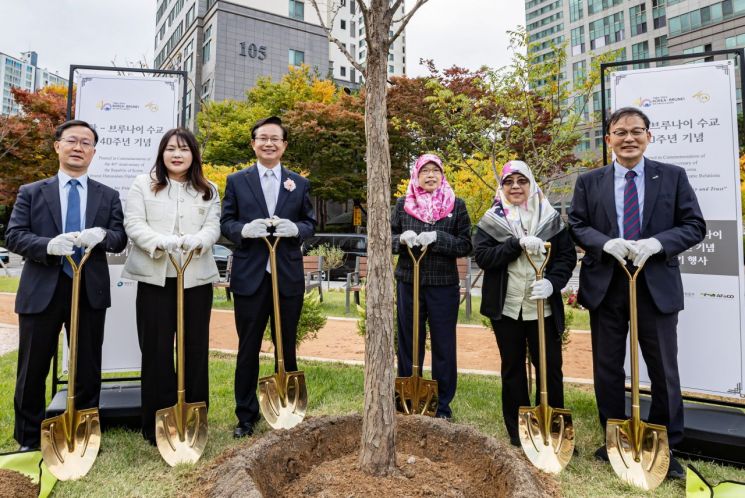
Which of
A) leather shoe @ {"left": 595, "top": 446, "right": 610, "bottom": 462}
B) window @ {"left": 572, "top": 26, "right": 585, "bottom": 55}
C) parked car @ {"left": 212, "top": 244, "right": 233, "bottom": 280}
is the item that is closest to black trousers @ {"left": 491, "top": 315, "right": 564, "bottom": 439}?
leather shoe @ {"left": 595, "top": 446, "right": 610, "bottom": 462}

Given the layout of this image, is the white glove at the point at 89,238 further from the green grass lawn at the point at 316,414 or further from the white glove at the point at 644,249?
the white glove at the point at 644,249

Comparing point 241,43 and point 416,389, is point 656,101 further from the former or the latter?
point 241,43

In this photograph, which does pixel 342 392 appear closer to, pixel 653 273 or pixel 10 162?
pixel 653 273

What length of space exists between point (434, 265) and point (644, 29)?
38.7 meters

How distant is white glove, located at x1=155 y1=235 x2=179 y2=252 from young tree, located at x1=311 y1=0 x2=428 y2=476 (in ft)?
3.87

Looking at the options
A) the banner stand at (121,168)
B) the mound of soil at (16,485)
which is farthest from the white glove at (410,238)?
the mound of soil at (16,485)

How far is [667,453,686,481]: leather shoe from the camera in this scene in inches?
93.0

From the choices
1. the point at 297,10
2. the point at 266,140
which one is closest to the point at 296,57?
the point at 297,10

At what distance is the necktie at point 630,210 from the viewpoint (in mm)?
2582

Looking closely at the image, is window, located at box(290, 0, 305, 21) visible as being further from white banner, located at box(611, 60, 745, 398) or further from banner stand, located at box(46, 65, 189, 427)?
white banner, located at box(611, 60, 745, 398)

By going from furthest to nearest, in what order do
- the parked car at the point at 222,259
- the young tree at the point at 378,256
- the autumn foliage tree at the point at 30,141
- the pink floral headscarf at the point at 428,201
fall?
the autumn foliage tree at the point at 30,141
the parked car at the point at 222,259
the pink floral headscarf at the point at 428,201
the young tree at the point at 378,256

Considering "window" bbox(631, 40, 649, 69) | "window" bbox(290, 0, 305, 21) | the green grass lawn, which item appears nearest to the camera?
the green grass lawn

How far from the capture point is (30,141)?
54.7 ft

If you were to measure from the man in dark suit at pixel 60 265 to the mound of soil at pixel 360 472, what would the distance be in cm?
112
